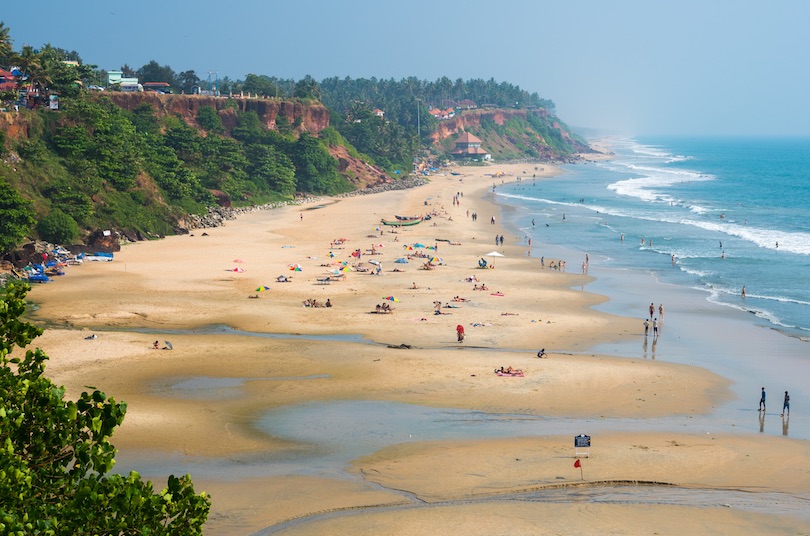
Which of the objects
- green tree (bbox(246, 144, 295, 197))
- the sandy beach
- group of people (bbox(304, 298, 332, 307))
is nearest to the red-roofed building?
green tree (bbox(246, 144, 295, 197))

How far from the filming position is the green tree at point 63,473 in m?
11.1

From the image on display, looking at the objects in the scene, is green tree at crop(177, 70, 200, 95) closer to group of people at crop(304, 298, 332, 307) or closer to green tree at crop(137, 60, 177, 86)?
green tree at crop(137, 60, 177, 86)

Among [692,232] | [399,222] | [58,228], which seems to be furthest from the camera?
[399,222]

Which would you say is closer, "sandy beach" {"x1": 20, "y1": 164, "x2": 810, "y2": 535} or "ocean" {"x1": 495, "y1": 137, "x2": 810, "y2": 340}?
"sandy beach" {"x1": 20, "y1": 164, "x2": 810, "y2": 535}

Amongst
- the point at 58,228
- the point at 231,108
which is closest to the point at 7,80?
the point at 58,228

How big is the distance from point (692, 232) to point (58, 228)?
179 ft

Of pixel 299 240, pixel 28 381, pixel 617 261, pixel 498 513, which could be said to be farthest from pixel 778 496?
pixel 299 240

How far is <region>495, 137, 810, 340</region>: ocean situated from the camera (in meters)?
55.0

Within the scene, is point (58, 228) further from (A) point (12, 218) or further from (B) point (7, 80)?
(B) point (7, 80)

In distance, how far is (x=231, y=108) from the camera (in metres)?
115

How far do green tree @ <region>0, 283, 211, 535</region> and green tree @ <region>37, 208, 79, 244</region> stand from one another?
164 ft

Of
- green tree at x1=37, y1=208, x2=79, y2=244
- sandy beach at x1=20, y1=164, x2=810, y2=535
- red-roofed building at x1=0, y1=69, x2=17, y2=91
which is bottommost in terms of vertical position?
sandy beach at x1=20, y1=164, x2=810, y2=535

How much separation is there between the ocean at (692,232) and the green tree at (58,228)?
110ft

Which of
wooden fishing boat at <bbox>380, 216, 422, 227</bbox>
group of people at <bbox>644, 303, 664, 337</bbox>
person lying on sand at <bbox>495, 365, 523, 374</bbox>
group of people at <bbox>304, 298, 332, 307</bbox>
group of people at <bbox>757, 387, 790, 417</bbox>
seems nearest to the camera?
group of people at <bbox>757, 387, 790, 417</bbox>
